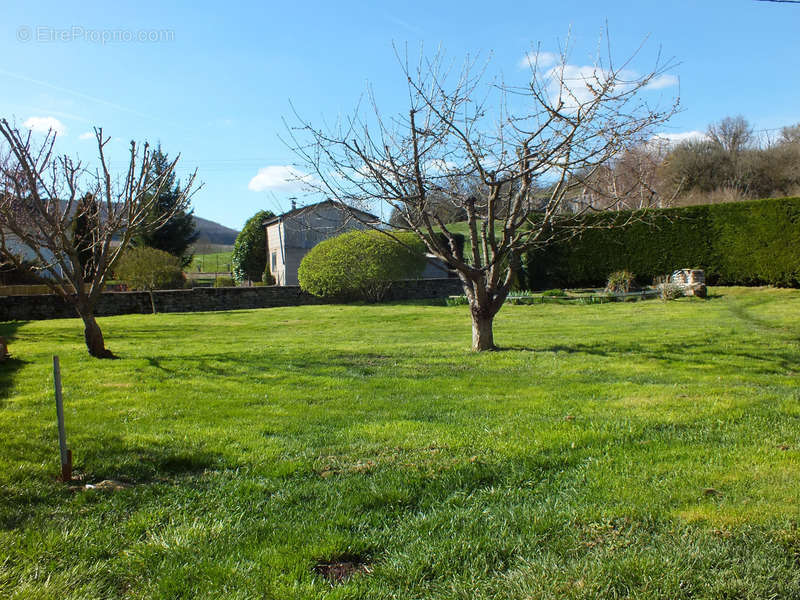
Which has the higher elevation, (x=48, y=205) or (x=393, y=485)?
(x=48, y=205)

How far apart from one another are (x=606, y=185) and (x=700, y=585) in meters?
8.67

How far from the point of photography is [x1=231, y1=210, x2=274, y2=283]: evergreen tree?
115 ft

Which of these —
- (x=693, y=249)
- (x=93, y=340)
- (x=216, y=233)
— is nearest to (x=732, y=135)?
(x=693, y=249)

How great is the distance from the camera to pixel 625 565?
2.40 meters

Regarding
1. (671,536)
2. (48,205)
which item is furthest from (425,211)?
(48,205)

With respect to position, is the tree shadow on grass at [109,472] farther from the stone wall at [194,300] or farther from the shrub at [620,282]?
the shrub at [620,282]

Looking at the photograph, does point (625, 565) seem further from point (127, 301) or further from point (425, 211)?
point (127, 301)

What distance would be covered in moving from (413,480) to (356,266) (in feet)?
59.5

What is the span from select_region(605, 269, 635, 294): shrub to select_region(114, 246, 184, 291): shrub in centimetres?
1696

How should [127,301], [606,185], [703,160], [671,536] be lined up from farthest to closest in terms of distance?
[703,160] < [127,301] < [606,185] < [671,536]

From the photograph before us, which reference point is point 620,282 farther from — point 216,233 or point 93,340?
point 216,233

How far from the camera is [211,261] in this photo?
198 feet

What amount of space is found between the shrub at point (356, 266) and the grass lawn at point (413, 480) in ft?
45.1

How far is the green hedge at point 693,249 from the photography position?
17.3 metres
